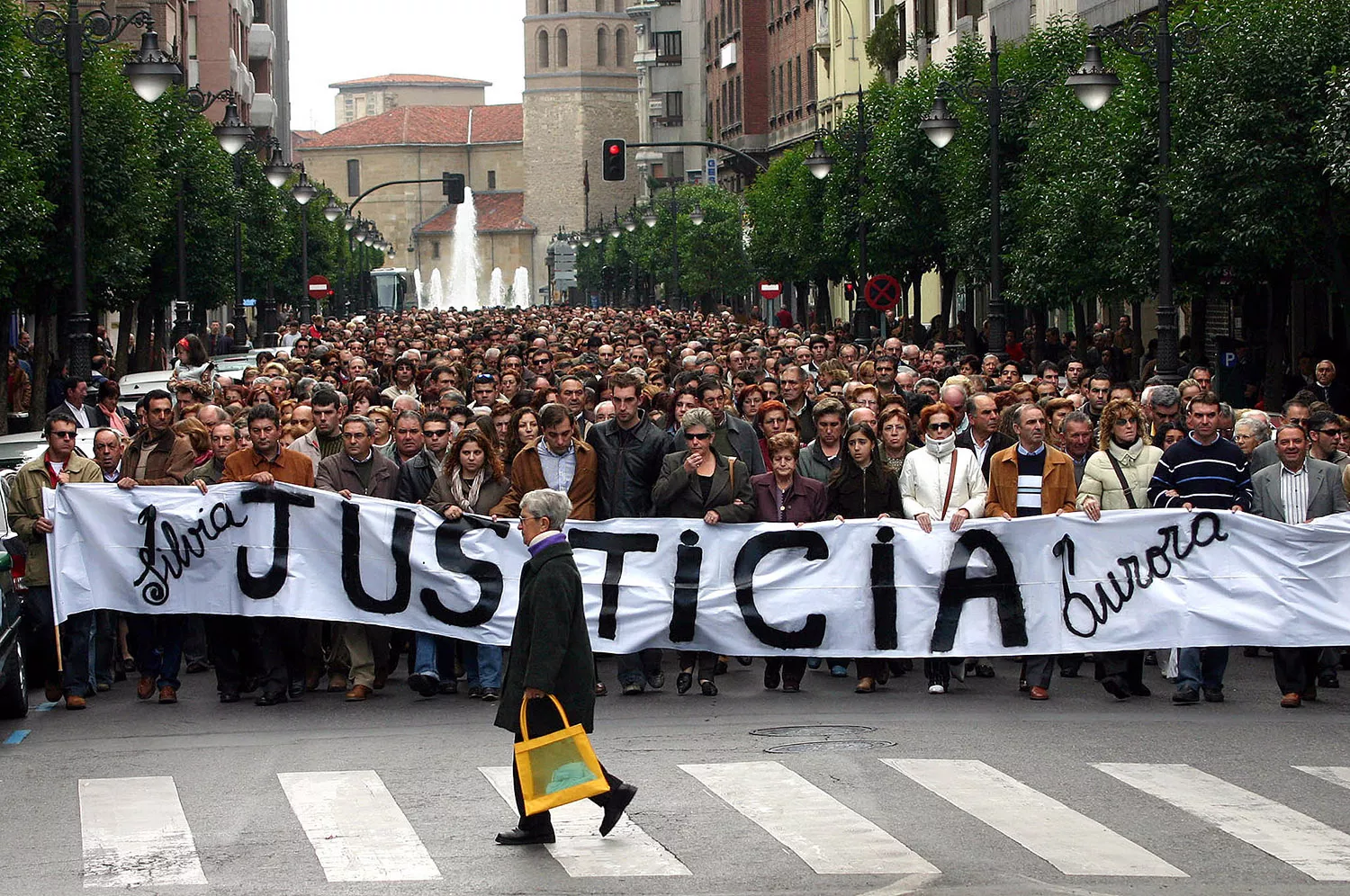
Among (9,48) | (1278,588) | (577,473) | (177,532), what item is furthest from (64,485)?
(9,48)

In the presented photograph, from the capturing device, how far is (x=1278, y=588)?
13.4 metres

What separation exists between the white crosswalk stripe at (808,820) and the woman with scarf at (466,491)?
315 centimetres

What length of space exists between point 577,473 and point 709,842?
513 centimetres

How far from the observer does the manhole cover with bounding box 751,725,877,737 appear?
1210 cm

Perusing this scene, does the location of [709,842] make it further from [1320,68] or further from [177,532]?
[1320,68]

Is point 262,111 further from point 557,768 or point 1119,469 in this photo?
point 557,768

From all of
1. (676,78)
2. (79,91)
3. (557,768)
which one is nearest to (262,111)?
(676,78)

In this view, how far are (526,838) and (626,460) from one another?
17.0 feet

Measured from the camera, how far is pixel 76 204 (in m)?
22.2

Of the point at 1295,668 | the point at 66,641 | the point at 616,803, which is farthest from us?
the point at 66,641

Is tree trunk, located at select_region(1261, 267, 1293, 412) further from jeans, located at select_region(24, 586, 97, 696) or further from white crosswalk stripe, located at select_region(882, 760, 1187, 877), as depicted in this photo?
white crosswalk stripe, located at select_region(882, 760, 1187, 877)

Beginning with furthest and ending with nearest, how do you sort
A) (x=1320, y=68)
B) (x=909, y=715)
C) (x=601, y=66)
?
(x=601, y=66) → (x=1320, y=68) → (x=909, y=715)

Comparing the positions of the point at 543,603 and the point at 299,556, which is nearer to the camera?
the point at 543,603

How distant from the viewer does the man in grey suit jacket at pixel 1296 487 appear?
13.6m
